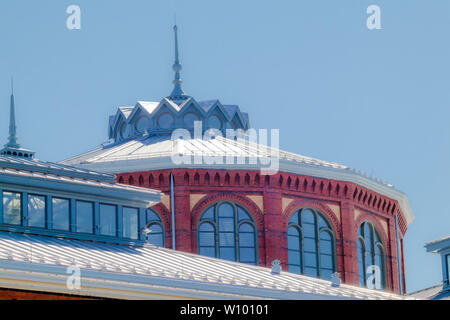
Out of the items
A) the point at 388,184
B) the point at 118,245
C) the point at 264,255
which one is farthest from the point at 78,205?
the point at 388,184

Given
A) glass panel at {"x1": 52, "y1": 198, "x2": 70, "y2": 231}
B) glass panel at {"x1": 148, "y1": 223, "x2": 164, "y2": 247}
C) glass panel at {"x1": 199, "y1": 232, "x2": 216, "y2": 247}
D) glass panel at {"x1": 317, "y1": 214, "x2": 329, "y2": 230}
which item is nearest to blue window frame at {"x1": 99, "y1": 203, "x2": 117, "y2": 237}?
glass panel at {"x1": 52, "y1": 198, "x2": 70, "y2": 231}

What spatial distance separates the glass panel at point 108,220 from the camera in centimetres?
4300

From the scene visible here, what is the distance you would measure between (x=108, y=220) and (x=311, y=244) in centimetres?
1776

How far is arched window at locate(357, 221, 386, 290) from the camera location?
202 feet

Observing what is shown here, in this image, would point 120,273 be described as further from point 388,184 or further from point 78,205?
point 388,184

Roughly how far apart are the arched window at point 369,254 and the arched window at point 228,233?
517cm

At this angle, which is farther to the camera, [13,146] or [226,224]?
[226,224]

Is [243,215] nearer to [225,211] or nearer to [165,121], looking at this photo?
[225,211]

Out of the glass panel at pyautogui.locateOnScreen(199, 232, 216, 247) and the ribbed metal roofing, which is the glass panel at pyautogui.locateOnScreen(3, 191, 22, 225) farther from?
the glass panel at pyautogui.locateOnScreen(199, 232, 216, 247)

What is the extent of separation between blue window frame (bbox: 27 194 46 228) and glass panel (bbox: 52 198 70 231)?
330 mm

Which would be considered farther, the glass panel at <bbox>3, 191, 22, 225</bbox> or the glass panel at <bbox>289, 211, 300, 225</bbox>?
the glass panel at <bbox>289, 211, 300, 225</bbox>

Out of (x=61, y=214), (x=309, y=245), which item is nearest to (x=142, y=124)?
(x=309, y=245)

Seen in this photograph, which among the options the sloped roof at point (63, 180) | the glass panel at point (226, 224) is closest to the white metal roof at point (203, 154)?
the glass panel at point (226, 224)

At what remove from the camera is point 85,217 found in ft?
140
